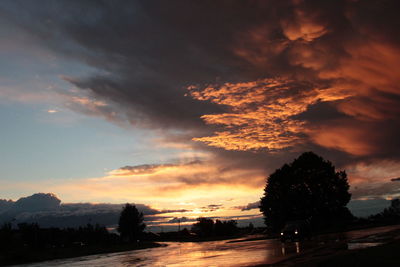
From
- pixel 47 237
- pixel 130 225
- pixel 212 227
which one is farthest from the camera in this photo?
pixel 130 225

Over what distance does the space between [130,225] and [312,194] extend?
6693cm

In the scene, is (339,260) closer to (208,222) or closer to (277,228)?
(277,228)

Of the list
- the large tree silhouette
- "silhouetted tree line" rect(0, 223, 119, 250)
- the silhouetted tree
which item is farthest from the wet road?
Answer: the silhouetted tree

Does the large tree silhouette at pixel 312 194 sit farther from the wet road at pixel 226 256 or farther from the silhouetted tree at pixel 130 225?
the silhouetted tree at pixel 130 225

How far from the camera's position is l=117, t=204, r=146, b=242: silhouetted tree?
11555 centimetres

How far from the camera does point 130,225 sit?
116000 millimetres

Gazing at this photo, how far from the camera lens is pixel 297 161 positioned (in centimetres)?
7212

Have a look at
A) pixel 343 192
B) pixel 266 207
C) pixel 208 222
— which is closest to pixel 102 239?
pixel 208 222

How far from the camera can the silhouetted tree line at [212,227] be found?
341ft

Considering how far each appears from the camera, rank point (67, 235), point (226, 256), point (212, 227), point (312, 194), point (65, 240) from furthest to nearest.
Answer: point (212, 227) → point (67, 235) → point (65, 240) → point (312, 194) → point (226, 256)

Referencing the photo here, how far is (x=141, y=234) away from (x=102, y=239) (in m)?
20.1

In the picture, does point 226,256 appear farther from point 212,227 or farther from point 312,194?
point 212,227

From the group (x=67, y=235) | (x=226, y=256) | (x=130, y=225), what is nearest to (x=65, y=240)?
(x=67, y=235)

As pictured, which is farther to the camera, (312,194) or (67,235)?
(67,235)
